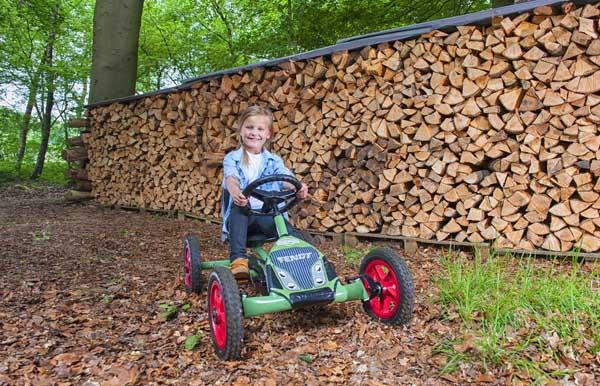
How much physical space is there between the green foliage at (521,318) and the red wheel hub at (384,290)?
1.09 feet

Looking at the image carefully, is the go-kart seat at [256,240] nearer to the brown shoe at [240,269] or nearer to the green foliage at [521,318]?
the brown shoe at [240,269]

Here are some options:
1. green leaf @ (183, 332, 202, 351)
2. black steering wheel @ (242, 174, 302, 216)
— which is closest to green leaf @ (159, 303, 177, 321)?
green leaf @ (183, 332, 202, 351)

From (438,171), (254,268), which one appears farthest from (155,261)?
(438,171)

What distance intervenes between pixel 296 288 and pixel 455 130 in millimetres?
2312

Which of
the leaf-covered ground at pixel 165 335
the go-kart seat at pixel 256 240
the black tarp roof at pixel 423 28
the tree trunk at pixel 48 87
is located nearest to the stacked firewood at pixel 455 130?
the black tarp roof at pixel 423 28

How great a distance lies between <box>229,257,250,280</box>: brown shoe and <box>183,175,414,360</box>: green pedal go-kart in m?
0.09

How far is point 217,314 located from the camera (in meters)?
2.41

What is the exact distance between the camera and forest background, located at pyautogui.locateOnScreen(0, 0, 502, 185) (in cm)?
852

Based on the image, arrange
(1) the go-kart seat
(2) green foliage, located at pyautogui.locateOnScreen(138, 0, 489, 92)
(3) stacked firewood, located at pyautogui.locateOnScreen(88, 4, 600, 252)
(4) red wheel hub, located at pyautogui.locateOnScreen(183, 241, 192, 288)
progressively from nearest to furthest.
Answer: (1) the go-kart seat
(4) red wheel hub, located at pyautogui.locateOnScreen(183, 241, 192, 288)
(3) stacked firewood, located at pyautogui.locateOnScreen(88, 4, 600, 252)
(2) green foliage, located at pyautogui.locateOnScreen(138, 0, 489, 92)

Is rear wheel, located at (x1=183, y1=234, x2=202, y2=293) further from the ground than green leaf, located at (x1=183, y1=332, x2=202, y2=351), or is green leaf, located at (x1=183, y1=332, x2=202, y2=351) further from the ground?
rear wheel, located at (x1=183, y1=234, x2=202, y2=293)

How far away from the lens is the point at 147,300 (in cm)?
314

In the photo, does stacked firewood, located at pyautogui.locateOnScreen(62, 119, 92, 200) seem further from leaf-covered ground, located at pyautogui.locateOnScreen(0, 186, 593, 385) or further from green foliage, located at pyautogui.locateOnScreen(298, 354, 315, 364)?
green foliage, located at pyautogui.locateOnScreen(298, 354, 315, 364)

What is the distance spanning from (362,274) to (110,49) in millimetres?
6531

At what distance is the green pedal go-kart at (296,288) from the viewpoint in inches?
88.0
